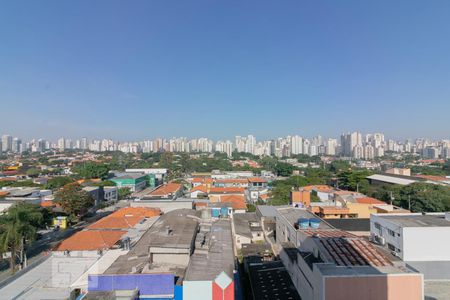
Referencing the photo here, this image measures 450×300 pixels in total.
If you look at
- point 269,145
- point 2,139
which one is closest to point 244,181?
point 269,145

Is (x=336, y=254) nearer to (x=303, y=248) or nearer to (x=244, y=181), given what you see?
(x=303, y=248)

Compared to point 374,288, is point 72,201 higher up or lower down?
lower down

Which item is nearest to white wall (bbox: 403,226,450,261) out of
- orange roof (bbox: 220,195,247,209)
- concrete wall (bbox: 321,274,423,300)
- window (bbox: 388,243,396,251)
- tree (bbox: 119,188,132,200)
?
window (bbox: 388,243,396,251)

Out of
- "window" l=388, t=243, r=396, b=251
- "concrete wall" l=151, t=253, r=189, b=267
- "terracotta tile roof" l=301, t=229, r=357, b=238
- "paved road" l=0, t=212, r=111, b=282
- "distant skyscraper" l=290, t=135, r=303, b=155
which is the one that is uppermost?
"distant skyscraper" l=290, t=135, r=303, b=155

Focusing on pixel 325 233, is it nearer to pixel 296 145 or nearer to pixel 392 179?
pixel 392 179

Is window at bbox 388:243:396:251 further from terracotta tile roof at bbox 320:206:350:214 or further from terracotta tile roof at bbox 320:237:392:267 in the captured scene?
terracotta tile roof at bbox 320:206:350:214

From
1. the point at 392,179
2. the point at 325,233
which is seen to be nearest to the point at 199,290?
the point at 325,233
